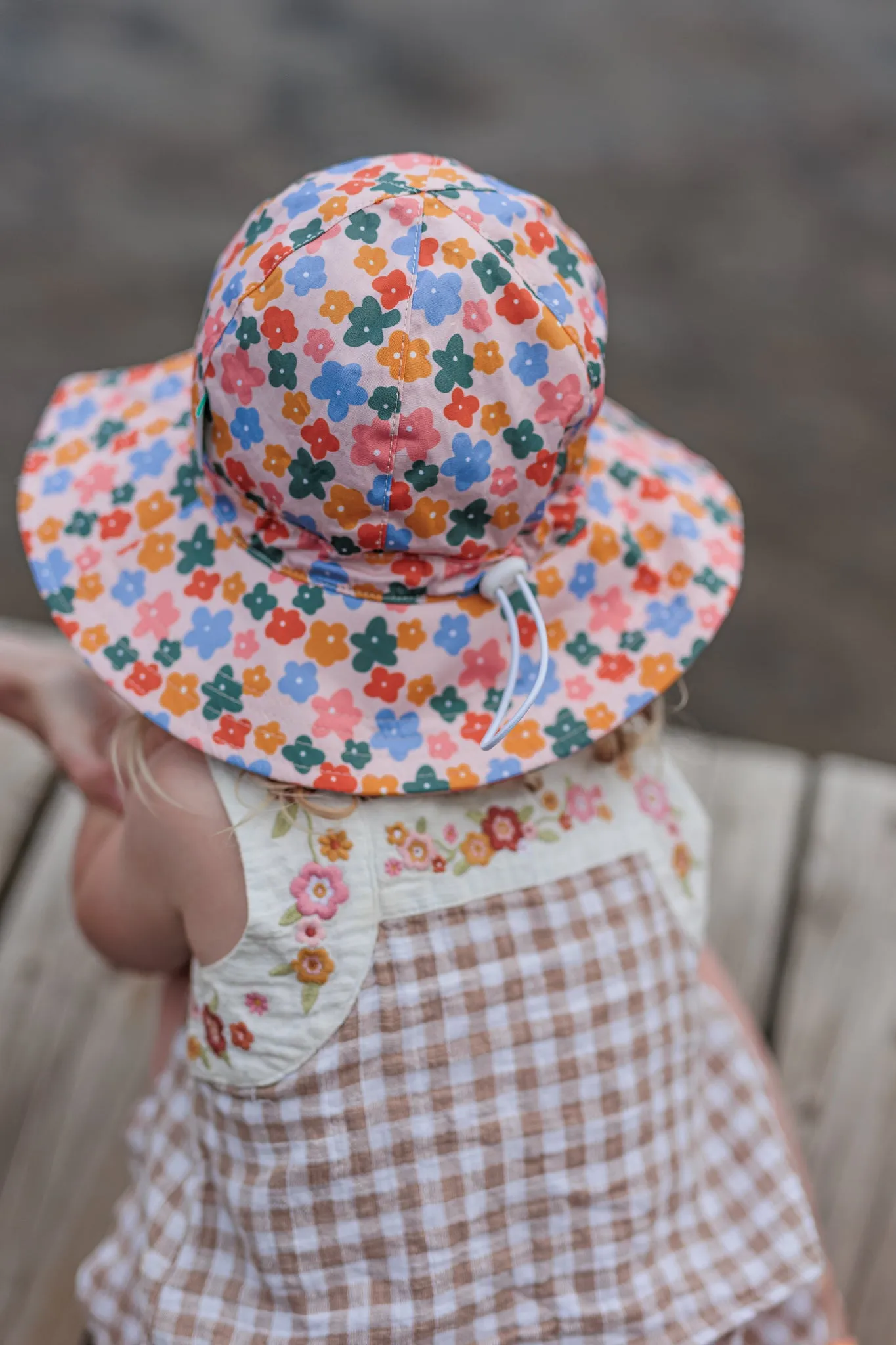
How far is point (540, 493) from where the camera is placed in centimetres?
86

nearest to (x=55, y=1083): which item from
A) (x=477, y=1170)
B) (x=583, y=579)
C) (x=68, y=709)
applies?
(x=68, y=709)

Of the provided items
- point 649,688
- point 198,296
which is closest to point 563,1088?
point 649,688

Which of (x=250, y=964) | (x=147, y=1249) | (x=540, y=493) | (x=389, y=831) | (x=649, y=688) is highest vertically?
(x=540, y=493)

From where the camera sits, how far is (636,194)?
285 cm

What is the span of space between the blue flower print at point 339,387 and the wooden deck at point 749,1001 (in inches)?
32.4

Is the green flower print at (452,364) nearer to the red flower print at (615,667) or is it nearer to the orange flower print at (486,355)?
the orange flower print at (486,355)

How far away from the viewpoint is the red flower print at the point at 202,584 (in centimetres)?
89

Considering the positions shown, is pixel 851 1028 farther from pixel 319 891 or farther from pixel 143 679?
pixel 143 679

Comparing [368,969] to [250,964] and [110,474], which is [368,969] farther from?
[110,474]

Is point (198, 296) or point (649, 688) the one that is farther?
point (198, 296)

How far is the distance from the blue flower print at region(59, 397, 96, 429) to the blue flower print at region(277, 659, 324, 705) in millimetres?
332

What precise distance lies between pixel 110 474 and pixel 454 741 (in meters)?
0.35

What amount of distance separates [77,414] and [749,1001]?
0.94 meters

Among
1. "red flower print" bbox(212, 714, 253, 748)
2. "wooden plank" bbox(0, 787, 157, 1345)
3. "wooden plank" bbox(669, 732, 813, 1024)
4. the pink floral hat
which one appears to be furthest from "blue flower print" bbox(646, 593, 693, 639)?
"wooden plank" bbox(0, 787, 157, 1345)
